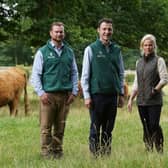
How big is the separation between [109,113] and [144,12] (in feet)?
59.7

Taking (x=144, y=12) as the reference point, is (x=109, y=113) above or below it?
below

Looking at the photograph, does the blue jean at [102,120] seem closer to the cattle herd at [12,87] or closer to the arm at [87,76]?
the arm at [87,76]

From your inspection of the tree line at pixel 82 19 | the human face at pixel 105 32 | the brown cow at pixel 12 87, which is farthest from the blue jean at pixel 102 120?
the tree line at pixel 82 19

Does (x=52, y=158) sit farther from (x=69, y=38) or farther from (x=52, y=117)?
(x=69, y=38)

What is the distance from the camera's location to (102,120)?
7.71 meters

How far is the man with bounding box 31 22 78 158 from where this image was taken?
7824 mm

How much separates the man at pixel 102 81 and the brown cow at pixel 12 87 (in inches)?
377

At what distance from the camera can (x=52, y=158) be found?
7.59 m

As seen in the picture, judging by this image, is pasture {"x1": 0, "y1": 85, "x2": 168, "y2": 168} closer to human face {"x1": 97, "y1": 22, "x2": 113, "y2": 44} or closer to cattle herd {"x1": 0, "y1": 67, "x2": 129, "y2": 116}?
human face {"x1": 97, "y1": 22, "x2": 113, "y2": 44}

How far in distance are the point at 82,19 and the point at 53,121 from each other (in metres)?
17.1

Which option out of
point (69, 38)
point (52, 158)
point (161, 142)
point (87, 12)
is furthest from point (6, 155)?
point (87, 12)

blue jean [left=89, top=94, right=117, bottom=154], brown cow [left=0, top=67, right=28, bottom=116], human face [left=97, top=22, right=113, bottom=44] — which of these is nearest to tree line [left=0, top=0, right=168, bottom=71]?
brown cow [left=0, top=67, right=28, bottom=116]

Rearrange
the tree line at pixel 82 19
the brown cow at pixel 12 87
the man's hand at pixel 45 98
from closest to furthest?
the man's hand at pixel 45 98 < the brown cow at pixel 12 87 < the tree line at pixel 82 19

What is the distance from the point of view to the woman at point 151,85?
316 inches
